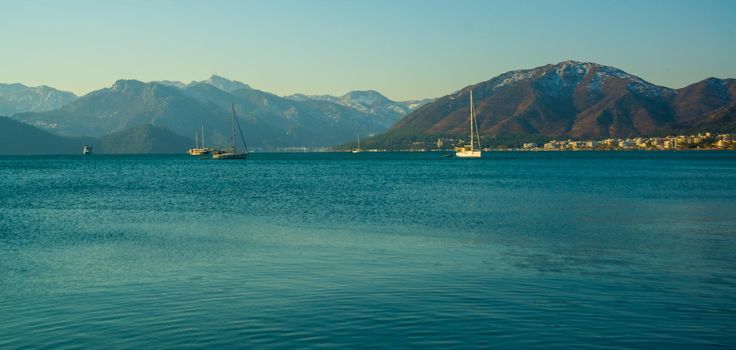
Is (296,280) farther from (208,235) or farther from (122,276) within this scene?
(208,235)

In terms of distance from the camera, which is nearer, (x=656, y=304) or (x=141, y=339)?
(x=141, y=339)

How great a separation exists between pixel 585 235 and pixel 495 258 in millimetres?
13411

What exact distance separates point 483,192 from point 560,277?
65173mm

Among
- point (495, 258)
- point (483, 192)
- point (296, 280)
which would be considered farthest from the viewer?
point (483, 192)

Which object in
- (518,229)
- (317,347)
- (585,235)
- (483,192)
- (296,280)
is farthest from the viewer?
(483,192)

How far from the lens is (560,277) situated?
98.7 feet

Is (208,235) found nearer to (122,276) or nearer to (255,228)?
(255,228)

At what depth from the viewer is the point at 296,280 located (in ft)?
96.7

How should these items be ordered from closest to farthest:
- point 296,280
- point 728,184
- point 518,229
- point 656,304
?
1. point 656,304
2. point 296,280
3. point 518,229
4. point 728,184

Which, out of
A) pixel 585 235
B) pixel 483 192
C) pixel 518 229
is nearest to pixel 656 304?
pixel 585 235

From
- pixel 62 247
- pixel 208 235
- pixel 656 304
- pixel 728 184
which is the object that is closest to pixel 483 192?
pixel 728 184

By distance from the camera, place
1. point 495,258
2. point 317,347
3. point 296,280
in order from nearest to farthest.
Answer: point 317,347
point 296,280
point 495,258

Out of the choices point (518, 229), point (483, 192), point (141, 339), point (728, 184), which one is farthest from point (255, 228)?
point (728, 184)

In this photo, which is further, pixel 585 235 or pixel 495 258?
pixel 585 235
